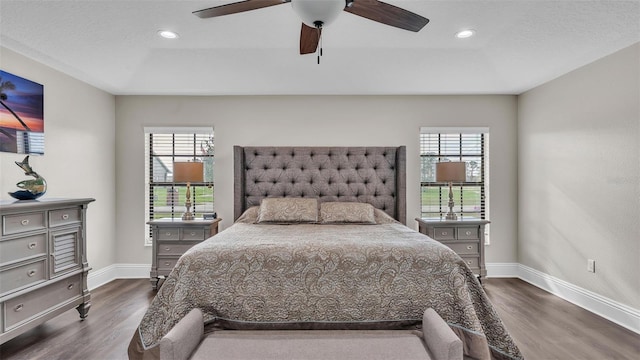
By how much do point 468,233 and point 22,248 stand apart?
3940 mm

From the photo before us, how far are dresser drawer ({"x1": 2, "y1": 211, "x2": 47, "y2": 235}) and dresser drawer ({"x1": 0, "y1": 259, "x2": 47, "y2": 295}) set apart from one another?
25cm

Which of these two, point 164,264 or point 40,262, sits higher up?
point 40,262

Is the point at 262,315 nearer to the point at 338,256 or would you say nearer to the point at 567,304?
the point at 338,256

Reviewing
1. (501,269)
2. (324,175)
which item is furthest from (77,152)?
(501,269)

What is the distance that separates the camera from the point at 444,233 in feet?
11.0

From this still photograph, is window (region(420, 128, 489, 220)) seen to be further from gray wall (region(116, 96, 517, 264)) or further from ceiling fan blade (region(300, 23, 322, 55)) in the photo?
ceiling fan blade (region(300, 23, 322, 55))

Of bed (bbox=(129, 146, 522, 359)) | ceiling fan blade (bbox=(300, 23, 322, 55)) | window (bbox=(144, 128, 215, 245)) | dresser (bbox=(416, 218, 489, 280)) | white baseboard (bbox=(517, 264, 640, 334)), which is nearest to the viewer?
bed (bbox=(129, 146, 522, 359))

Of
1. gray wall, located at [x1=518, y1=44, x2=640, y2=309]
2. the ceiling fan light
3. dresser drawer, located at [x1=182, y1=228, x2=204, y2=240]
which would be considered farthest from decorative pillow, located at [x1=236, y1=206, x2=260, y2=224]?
gray wall, located at [x1=518, y1=44, x2=640, y2=309]

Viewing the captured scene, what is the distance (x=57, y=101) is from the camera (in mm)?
3006

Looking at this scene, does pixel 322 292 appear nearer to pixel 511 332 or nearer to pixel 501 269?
pixel 511 332

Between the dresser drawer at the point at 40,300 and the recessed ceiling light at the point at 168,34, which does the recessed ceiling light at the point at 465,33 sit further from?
the dresser drawer at the point at 40,300

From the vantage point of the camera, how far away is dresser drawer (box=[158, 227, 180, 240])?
3.33 m

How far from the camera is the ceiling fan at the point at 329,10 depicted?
1413 millimetres

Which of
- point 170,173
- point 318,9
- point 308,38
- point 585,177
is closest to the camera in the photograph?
point 318,9
